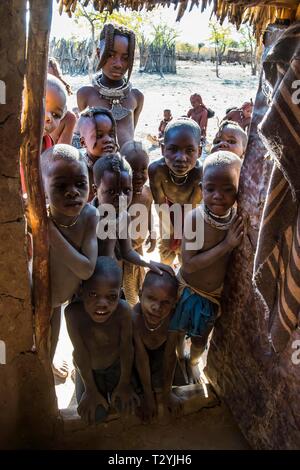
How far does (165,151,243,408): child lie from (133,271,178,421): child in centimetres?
8

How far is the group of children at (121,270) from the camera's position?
211cm

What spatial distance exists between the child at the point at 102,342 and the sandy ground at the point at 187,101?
1.28ft

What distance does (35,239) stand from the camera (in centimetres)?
198

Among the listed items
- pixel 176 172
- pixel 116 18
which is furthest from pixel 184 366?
pixel 116 18

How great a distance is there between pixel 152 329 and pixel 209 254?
0.51m

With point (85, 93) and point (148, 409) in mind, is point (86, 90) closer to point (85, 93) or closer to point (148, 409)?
Answer: point (85, 93)

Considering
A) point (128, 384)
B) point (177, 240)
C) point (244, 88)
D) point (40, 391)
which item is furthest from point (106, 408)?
point (244, 88)

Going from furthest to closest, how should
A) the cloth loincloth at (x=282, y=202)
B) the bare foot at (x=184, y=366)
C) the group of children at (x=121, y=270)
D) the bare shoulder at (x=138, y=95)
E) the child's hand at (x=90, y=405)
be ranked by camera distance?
the bare shoulder at (x=138, y=95), the bare foot at (x=184, y=366), the child's hand at (x=90, y=405), the group of children at (x=121, y=270), the cloth loincloth at (x=282, y=202)

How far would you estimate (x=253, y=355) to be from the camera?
2238mm

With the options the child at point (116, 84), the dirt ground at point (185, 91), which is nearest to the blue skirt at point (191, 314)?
the child at point (116, 84)

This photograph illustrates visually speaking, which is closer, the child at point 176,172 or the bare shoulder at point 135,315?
the bare shoulder at point 135,315

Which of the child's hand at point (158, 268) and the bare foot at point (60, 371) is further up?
the child's hand at point (158, 268)

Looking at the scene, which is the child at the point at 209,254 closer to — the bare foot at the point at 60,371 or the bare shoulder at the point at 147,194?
the bare foot at the point at 60,371

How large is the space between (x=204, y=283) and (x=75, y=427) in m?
0.97
